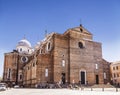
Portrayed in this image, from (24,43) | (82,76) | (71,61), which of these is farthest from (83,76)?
(24,43)

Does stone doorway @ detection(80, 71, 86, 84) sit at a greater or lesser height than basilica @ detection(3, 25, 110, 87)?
lesser

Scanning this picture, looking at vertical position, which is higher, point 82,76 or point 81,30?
point 81,30

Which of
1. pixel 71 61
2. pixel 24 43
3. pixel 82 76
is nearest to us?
pixel 71 61

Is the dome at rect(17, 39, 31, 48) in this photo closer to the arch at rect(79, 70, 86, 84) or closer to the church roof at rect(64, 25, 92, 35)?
the church roof at rect(64, 25, 92, 35)

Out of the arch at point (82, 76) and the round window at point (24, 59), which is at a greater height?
the round window at point (24, 59)

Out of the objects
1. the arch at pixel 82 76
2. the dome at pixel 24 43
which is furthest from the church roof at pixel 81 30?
the dome at pixel 24 43

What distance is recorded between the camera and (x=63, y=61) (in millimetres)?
38344

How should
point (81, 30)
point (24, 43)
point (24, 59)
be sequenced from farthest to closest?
point (24, 43)
point (24, 59)
point (81, 30)

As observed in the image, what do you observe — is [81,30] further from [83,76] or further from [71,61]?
[83,76]

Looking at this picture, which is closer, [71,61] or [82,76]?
[71,61]

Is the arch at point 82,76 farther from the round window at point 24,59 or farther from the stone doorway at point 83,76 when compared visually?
the round window at point 24,59

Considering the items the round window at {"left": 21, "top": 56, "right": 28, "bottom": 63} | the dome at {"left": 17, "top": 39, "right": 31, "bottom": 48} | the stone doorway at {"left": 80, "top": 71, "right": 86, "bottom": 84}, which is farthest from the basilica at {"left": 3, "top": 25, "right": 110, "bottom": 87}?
the dome at {"left": 17, "top": 39, "right": 31, "bottom": 48}

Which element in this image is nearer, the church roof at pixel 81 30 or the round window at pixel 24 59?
the church roof at pixel 81 30

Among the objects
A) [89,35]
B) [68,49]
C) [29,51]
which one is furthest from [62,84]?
[29,51]
